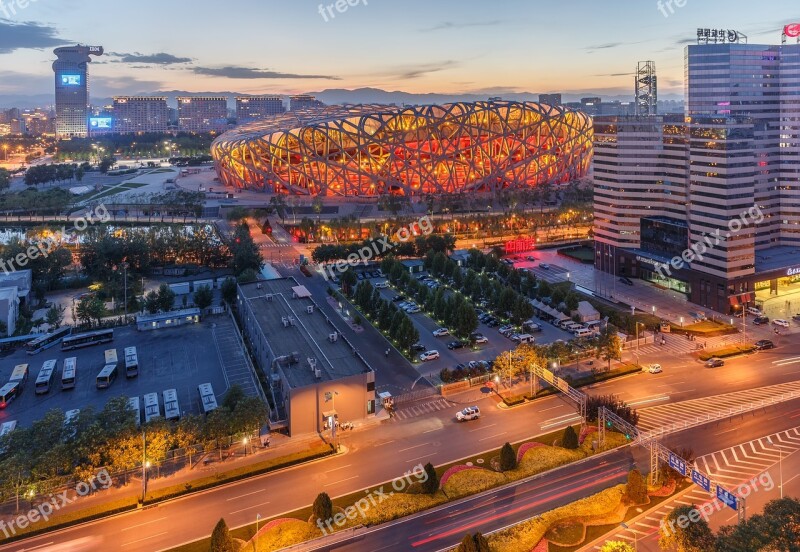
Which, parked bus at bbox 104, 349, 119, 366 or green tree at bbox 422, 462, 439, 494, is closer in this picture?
green tree at bbox 422, 462, 439, 494

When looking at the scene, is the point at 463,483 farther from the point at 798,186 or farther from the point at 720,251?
the point at 798,186

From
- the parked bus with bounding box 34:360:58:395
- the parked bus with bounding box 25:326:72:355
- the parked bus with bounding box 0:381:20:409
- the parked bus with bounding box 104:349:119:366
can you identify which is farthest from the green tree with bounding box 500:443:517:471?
the parked bus with bounding box 25:326:72:355

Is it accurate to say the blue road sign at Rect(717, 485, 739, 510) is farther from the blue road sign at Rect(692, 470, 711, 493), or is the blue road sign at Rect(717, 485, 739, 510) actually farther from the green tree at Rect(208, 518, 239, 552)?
the green tree at Rect(208, 518, 239, 552)

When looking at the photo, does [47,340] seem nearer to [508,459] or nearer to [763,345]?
[508,459]

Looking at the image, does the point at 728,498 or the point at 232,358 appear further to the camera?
the point at 232,358

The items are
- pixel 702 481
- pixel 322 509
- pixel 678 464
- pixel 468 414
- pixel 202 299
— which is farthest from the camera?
pixel 202 299

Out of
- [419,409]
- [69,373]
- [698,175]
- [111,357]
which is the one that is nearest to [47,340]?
[111,357]

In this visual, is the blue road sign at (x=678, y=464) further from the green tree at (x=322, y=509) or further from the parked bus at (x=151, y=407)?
the parked bus at (x=151, y=407)
